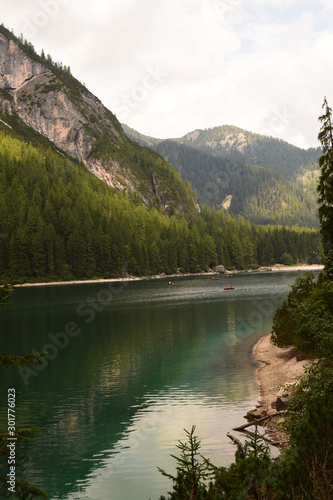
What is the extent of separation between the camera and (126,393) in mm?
36625

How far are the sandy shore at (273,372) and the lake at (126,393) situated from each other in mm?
995

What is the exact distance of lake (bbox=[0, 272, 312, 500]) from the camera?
23558 millimetres

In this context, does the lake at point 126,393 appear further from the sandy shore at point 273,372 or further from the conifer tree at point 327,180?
the conifer tree at point 327,180

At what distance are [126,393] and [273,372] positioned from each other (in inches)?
509

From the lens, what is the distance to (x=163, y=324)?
70375 mm

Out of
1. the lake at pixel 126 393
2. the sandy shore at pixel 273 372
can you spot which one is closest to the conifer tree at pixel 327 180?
the sandy shore at pixel 273 372

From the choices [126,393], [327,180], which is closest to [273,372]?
[126,393]

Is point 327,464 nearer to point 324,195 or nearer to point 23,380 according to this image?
point 324,195

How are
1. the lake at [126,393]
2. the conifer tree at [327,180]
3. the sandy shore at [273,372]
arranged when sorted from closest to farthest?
1. the lake at [126,393]
2. the sandy shore at [273,372]
3. the conifer tree at [327,180]

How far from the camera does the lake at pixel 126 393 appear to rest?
23558 mm

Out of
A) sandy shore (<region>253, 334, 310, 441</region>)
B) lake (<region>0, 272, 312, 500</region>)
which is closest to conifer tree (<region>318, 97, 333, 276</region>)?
sandy shore (<region>253, 334, 310, 441</region>)

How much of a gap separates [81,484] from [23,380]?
21152mm

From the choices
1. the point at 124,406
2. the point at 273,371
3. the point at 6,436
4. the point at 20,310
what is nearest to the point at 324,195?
the point at 273,371

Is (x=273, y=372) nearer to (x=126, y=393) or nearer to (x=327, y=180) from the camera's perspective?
(x=126, y=393)
